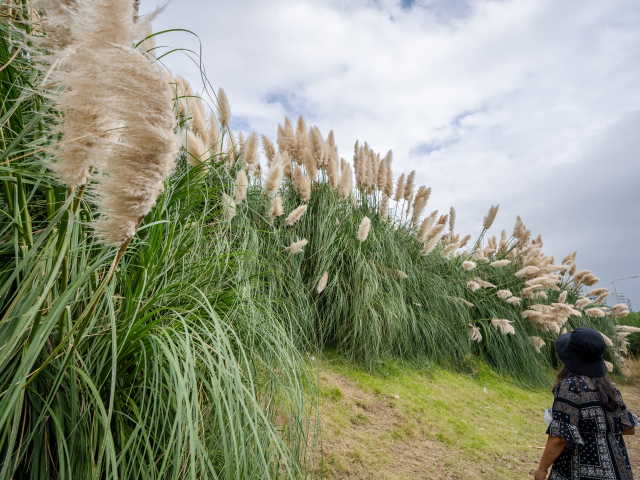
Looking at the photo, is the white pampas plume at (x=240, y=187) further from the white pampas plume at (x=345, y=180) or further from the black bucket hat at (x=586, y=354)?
the black bucket hat at (x=586, y=354)

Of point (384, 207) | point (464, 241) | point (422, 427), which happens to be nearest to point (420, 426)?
point (422, 427)

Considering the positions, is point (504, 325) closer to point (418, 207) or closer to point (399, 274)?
point (399, 274)

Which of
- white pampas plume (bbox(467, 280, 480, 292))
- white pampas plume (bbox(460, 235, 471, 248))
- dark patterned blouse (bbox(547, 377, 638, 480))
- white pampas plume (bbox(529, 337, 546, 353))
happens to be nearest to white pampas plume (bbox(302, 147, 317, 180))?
white pampas plume (bbox(467, 280, 480, 292))

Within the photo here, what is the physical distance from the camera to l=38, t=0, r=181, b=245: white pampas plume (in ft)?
2.33

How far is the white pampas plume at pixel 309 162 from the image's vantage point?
343 centimetres

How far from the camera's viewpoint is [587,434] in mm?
1796

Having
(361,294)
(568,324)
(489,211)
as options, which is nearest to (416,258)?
(361,294)

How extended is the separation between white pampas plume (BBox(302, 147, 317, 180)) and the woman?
2507 millimetres

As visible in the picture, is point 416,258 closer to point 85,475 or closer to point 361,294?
point 361,294

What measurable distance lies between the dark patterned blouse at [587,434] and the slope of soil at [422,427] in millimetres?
667

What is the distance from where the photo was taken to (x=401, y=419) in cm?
269

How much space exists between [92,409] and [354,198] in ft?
11.3

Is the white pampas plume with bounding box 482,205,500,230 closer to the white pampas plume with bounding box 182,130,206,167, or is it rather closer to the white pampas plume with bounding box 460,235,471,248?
the white pampas plume with bounding box 460,235,471,248

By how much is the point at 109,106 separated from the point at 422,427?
113 inches
